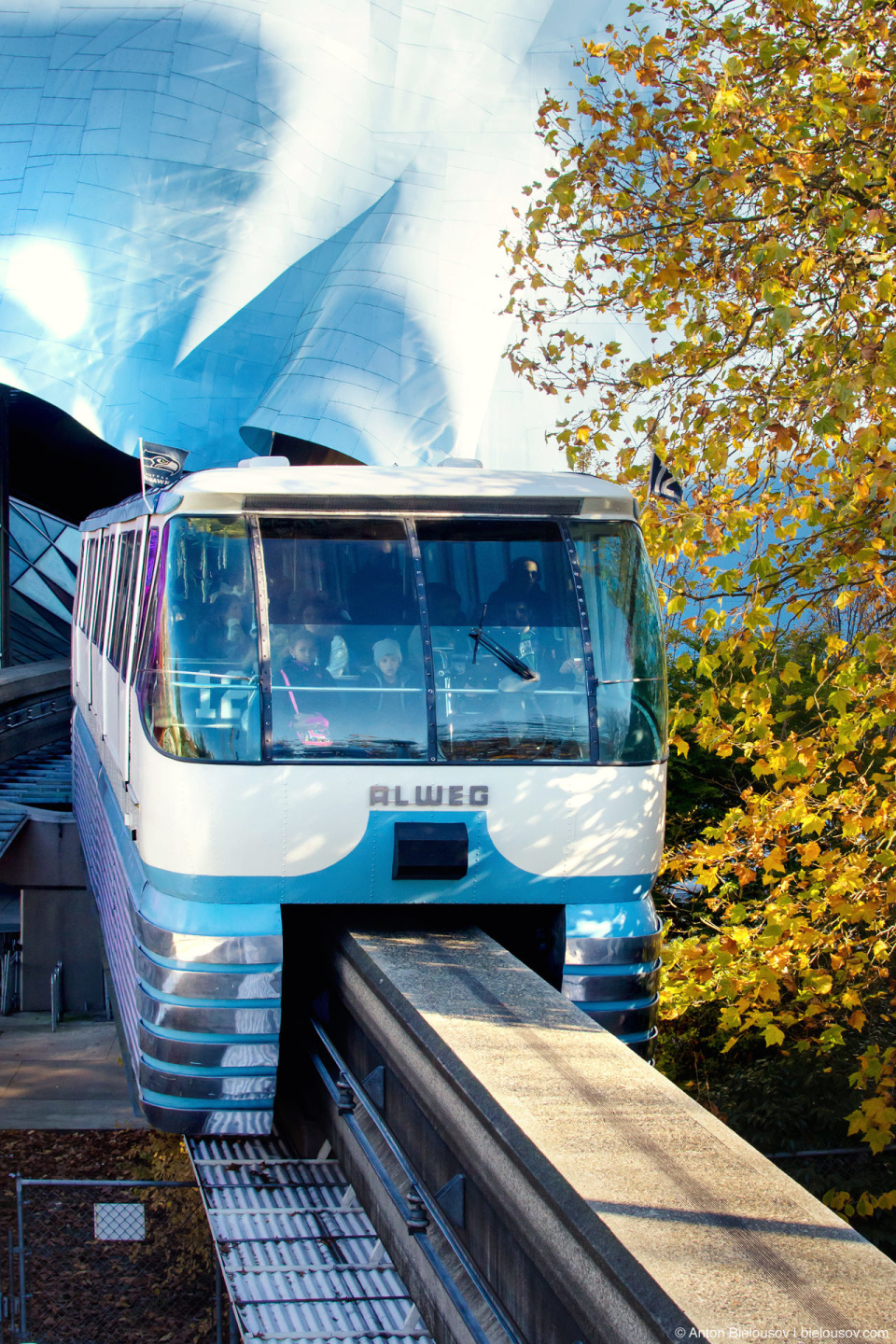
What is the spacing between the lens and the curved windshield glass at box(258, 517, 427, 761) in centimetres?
673

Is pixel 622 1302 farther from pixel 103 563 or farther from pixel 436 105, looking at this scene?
pixel 436 105

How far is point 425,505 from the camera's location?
23.1 ft

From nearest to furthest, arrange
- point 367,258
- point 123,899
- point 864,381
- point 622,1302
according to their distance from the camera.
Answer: point 622,1302 < point 864,381 < point 123,899 < point 367,258

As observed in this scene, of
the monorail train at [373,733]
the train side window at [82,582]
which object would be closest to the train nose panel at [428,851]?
the monorail train at [373,733]

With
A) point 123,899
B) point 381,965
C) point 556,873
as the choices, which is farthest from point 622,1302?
point 123,899

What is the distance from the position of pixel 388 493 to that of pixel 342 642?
859mm

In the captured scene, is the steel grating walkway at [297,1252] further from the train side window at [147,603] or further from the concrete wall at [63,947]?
the concrete wall at [63,947]

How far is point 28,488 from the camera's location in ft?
169

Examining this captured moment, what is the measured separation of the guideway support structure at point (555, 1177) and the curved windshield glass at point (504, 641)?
3.84 feet

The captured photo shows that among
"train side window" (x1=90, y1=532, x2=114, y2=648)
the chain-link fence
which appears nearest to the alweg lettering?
the chain-link fence

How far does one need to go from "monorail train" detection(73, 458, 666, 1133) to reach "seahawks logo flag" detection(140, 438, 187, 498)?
469mm

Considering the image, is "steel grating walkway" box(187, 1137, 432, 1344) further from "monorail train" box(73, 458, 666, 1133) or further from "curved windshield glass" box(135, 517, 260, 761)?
"curved windshield glass" box(135, 517, 260, 761)

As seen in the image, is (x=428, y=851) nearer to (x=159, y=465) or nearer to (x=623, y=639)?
(x=623, y=639)

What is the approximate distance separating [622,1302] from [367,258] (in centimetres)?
3868
